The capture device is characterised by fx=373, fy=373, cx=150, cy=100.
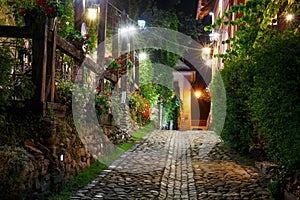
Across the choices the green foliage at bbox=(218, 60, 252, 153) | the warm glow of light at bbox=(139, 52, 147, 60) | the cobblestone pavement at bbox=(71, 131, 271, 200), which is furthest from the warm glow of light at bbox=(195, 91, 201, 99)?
the green foliage at bbox=(218, 60, 252, 153)

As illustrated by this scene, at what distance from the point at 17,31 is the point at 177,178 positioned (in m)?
4.21

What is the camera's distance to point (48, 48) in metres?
6.81

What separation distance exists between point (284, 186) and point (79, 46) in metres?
5.67

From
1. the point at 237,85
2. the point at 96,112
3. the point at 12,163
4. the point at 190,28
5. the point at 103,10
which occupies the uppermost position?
the point at 190,28

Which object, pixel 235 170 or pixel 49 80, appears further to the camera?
pixel 235 170

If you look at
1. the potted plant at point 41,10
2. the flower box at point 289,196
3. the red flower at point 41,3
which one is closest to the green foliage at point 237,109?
the flower box at point 289,196

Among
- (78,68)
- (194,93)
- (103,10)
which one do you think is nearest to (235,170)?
(78,68)

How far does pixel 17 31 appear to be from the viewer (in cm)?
644

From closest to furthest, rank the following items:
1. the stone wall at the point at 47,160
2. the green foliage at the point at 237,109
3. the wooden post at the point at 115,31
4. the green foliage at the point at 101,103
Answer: the stone wall at the point at 47,160, the green foliage at the point at 237,109, the green foliage at the point at 101,103, the wooden post at the point at 115,31

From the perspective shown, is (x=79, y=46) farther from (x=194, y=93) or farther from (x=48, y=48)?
(x=194, y=93)

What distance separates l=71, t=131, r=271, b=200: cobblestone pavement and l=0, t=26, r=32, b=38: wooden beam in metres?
2.83

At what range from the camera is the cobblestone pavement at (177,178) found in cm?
618

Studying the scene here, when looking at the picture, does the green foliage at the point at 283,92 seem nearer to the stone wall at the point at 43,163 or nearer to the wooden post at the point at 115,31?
the stone wall at the point at 43,163

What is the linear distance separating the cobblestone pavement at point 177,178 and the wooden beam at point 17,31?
2.83m
